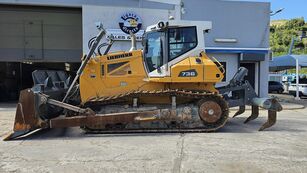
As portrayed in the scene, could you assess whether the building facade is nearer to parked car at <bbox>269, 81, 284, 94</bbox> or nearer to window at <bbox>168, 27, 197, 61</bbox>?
window at <bbox>168, 27, 197, 61</bbox>

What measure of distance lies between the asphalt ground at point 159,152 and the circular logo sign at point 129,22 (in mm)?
9974

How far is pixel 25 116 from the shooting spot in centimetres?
885

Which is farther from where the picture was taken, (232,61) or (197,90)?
(232,61)

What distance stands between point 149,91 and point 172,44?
1466 mm

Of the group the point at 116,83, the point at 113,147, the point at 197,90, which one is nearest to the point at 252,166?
the point at 113,147

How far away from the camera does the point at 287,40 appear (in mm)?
77375

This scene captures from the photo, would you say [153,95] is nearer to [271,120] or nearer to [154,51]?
[154,51]

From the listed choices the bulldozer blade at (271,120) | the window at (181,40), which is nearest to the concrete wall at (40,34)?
the window at (181,40)

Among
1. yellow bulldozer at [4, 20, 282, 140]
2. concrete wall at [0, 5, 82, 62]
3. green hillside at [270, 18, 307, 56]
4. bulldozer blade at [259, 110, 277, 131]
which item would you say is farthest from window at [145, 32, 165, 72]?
green hillside at [270, 18, 307, 56]

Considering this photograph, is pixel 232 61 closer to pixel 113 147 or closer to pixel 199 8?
pixel 199 8

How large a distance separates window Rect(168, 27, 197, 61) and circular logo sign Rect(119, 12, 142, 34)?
919 centimetres

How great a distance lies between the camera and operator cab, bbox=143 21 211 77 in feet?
31.9

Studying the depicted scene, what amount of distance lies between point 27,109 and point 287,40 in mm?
76523

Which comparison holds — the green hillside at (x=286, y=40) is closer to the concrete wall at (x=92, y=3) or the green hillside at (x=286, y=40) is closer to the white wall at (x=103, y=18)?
the concrete wall at (x=92, y=3)
